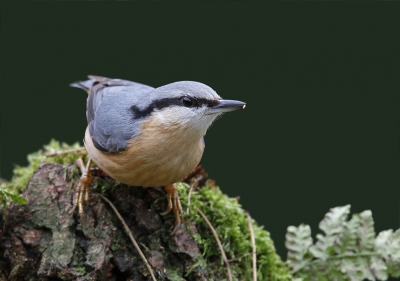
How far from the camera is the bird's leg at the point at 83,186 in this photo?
146 inches

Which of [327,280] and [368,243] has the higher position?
[368,243]

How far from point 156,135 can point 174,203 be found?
1.91ft

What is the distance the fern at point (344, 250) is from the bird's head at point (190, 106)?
133 cm

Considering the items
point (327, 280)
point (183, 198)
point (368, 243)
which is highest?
point (183, 198)

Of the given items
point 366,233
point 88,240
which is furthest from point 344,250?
point 88,240

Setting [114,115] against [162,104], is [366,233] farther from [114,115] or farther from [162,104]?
[114,115]

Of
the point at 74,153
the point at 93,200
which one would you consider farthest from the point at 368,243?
the point at 74,153

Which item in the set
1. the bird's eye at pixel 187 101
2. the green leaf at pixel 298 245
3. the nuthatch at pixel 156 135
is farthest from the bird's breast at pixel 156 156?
the green leaf at pixel 298 245

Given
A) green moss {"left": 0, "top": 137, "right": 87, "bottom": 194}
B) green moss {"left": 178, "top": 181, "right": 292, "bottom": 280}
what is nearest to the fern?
green moss {"left": 178, "top": 181, "right": 292, "bottom": 280}

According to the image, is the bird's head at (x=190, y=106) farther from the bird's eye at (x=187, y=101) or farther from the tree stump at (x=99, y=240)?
the tree stump at (x=99, y=240)

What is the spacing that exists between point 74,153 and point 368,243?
2531 millimetres

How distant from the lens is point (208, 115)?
11.3ft

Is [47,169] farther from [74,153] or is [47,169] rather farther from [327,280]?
[327,280]

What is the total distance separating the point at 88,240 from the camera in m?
3.52
